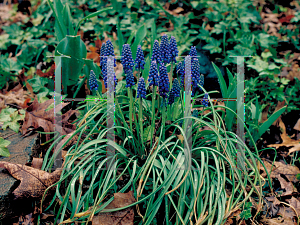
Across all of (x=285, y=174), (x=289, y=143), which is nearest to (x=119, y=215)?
(x=285, y=174)

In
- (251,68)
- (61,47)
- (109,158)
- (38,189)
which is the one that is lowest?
(38,189)

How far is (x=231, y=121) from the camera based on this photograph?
7.69ft

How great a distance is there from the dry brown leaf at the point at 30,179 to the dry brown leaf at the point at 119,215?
0.44 m

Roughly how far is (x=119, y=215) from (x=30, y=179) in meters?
0.67

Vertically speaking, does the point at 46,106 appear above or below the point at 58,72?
below

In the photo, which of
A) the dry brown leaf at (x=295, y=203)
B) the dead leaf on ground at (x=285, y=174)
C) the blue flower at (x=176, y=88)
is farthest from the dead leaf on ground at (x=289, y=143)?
the blue flower at (x=176, y=88)

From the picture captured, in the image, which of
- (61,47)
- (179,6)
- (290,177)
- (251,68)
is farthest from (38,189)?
(179,6)

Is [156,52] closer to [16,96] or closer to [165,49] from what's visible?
[165,49]

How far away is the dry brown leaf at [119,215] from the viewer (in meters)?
1.65

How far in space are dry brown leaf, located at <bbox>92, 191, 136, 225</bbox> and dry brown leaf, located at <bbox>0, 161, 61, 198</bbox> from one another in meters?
0.44

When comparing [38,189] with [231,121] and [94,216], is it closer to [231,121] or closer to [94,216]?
[94,216]

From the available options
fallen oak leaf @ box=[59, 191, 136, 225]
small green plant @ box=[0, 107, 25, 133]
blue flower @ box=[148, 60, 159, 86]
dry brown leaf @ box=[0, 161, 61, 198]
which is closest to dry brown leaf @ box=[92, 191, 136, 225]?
fallen oak leaf @ box=[59, 191, 136, 225]

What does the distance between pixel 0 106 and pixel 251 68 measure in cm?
280

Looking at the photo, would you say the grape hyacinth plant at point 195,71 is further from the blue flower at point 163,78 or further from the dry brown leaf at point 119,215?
the dry brown leaf at point 119,215
